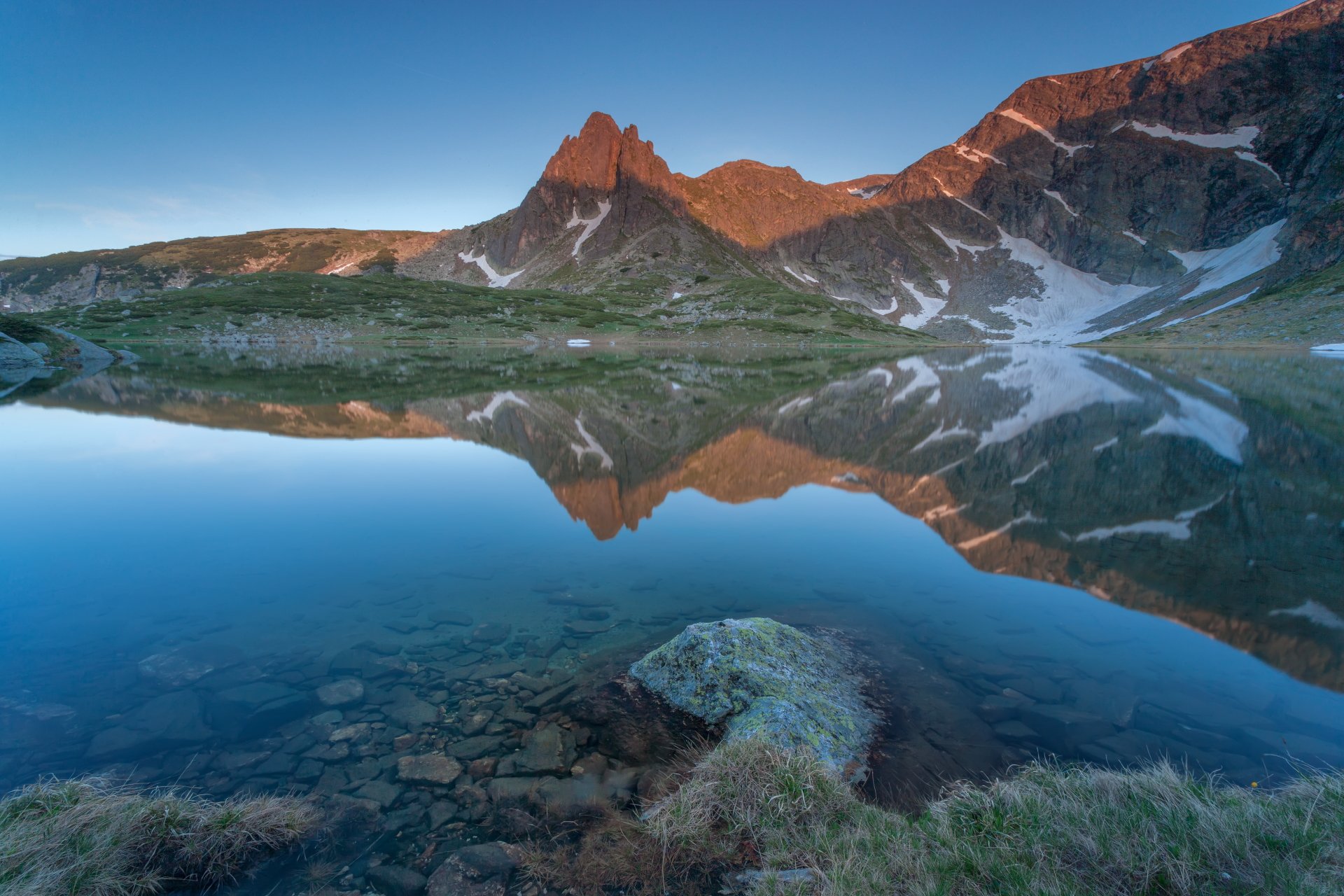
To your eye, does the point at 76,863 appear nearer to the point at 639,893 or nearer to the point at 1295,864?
the point at 639,893

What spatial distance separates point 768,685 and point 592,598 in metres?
4.63

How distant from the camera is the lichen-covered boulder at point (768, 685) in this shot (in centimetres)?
725

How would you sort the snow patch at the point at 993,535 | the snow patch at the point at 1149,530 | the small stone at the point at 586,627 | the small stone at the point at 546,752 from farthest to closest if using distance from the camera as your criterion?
the snow patch at the point at 1149,530
the snow patch at the point at 993,535
the small stone at the point at 586,627
the small stone at the point at 546,752

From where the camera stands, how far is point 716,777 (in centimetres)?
617

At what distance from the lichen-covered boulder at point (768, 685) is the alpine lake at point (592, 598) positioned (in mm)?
461

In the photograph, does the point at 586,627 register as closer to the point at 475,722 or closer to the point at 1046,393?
the point at 475,722

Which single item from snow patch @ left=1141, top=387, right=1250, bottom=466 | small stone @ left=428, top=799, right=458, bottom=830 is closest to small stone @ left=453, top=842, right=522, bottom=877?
small stone @ left=428, top=799, right=458, bottom=830

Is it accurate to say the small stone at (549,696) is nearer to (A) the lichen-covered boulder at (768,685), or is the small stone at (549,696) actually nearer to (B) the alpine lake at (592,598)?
(B) the alpine lake at (592,598)

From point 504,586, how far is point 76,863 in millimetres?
7345

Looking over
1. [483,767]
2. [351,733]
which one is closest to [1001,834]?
[483,767]

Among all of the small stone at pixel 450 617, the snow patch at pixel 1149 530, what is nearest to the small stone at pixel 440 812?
the small stone at pixel 450 617

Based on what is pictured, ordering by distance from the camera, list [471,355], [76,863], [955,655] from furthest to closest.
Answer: [471,355]
[955,655]
[76,863]

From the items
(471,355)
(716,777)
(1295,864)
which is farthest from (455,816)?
→ (471,355)

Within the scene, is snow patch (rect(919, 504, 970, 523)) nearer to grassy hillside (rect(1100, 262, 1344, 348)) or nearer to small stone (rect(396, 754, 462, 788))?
small stone (rect(396, 754, 462, 788))
